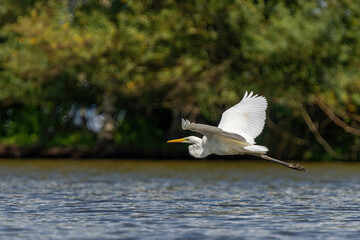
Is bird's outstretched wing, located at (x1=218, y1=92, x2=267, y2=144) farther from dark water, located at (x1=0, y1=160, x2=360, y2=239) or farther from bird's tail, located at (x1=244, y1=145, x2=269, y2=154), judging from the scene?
dark water, located at (x1=0, y1=160, x2=360, y2=239)

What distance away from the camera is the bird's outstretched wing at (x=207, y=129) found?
13623mm

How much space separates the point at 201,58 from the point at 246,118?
56.1ft

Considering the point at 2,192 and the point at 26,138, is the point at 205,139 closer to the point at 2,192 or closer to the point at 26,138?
the point at 2,192

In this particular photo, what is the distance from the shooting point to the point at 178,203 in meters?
16.9

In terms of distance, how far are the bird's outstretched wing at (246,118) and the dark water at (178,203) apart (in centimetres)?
134

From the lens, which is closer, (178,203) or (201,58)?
(178,203)

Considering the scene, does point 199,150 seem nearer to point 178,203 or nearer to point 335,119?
point 178,203

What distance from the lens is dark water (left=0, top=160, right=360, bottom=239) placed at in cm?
1267

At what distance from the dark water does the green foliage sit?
14.5 feet

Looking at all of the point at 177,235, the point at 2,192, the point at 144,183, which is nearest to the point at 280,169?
the point at 144,183

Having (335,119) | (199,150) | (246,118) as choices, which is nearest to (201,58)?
(335,119)

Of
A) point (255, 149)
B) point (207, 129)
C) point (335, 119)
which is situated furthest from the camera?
point (335, 119)

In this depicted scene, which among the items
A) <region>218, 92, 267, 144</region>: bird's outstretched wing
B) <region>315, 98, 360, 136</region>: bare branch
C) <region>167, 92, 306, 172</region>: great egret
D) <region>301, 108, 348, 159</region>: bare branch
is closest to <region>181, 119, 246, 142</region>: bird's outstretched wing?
<region>167, 92, 306, 172</region>: great egret

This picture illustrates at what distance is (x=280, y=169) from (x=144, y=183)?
8.33 m
